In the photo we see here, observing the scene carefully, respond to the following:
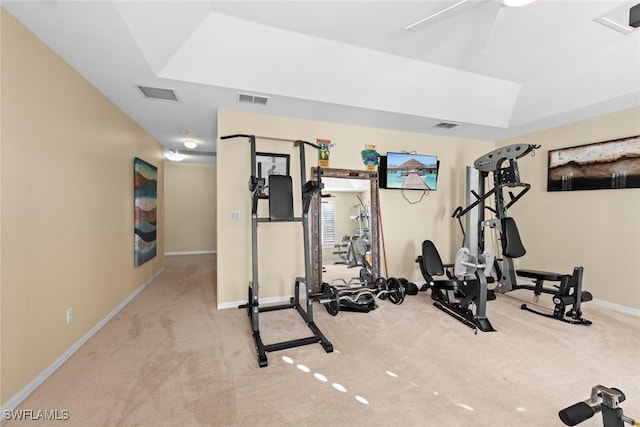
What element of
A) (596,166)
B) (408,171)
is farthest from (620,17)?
(408,171)

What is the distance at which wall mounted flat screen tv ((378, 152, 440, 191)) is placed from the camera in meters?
4.38

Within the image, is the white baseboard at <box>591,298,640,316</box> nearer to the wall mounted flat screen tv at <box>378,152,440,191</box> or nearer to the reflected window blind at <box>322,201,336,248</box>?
the wall mounted flat screen tv at <box>378,152,440,191</box>

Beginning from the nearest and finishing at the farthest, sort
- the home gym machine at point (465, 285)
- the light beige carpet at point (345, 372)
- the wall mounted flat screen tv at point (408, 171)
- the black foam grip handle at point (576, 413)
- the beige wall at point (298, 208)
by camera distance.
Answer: the black foam grip handle at point (576, 413), the light beige carpet at point (345, 372), the home gym machine at point (465, 285), the beige wall at point (298, 208), the wall mounted flat screen tv at point (408, 171)

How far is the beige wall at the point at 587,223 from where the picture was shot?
3.53m

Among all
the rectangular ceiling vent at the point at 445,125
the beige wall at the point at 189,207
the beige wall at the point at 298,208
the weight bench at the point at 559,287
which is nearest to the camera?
the weight bench at the point at 559,287

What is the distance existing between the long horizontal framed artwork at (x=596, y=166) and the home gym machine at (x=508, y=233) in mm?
1227

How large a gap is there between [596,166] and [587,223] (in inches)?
32.2

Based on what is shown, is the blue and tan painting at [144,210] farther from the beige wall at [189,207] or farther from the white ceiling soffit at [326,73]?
the beige wall at [189,207]

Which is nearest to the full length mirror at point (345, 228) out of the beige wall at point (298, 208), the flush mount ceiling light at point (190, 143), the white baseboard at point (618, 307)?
the beige wall at point (298, 208)

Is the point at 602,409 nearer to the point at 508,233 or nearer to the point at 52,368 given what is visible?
the point at 508,233

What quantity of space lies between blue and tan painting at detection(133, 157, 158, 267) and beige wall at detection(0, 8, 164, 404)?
610 mm

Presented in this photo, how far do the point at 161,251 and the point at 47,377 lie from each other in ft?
11.4

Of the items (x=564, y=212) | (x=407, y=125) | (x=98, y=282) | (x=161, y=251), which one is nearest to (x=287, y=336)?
(x=98, y=282)

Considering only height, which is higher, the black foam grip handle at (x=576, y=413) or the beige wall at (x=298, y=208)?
Result: the beige wall at (x=298, y=208)
